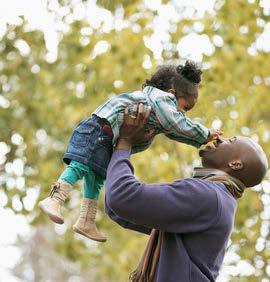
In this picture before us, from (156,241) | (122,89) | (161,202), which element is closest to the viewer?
(161,202)

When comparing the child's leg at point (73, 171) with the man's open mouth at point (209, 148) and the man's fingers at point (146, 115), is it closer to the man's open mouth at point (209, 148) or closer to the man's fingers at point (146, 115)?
the man's fingers at point (146, 115)

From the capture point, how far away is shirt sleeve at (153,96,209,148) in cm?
383

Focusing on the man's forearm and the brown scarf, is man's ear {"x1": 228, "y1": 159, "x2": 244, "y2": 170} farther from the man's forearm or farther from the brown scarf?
the man's forearm

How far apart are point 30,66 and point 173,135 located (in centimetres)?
864

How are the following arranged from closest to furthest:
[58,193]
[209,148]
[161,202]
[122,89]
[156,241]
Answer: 1. [161,202]
2. [156,241]
3. [58,193]
4. [209,148]
5. [122,89]

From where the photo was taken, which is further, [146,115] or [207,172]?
[207,172]

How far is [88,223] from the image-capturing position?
3994 mm

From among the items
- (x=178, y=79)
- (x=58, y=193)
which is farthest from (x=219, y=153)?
(x=58, y=193)

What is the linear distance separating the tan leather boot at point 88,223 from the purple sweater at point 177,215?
211 mm

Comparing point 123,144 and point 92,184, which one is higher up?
point 123,144

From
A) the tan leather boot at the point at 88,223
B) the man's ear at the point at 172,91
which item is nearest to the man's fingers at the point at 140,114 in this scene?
the man's ear at the point at 172,91

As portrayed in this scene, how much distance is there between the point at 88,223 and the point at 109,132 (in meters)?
0.42

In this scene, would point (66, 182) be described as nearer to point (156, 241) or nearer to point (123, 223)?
point (123, 223)

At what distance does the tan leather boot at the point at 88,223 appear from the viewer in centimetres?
395
